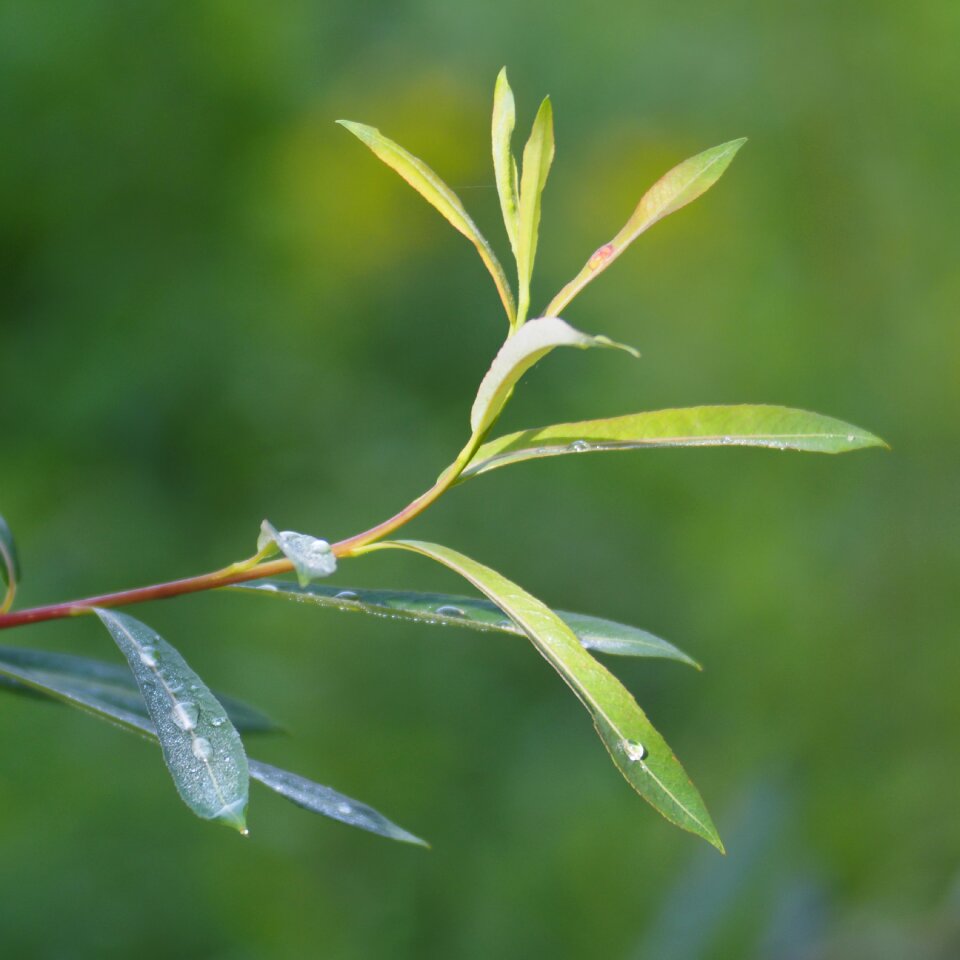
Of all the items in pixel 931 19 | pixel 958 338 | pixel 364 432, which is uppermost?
pixel 931 19

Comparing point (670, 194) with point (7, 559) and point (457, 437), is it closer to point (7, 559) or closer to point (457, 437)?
point (7, 559)

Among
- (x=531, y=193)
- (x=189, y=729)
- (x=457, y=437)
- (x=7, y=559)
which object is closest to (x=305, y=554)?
(x=189, y=729)

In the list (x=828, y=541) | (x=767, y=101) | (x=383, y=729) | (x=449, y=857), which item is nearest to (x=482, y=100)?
(x=767, y=101)

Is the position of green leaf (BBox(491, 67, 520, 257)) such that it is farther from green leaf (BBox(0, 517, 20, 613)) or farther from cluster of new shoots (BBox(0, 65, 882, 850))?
green leaf (BBox(0, 517, 20, 613))

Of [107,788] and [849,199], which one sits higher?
[849,199]

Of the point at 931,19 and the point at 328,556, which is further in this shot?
the point at 931,19

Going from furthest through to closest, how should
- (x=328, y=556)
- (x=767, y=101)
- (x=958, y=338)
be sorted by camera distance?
1. (x=767, y=101)
2. (x=958, y=338)
3. (x=328, y=556)

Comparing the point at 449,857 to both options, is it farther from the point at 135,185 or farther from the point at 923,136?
the point at 923,136
